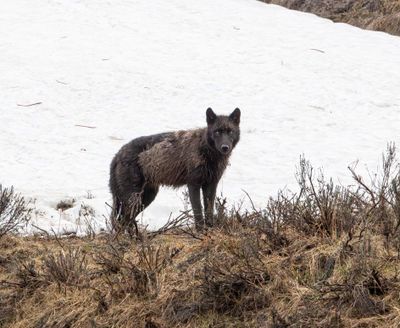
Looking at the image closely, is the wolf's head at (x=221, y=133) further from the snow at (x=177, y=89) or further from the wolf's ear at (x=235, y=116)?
the snow at (x=177, y=89)

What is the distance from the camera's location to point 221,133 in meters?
9.85

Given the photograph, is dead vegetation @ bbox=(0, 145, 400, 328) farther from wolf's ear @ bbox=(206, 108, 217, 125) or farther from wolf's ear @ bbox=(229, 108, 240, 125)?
wolf's ear @ bbox=(229, 108, 240, 125)

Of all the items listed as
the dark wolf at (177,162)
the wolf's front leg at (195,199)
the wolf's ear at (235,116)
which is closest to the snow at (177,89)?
the dark wolf at (177,162)

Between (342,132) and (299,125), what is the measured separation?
967 mm

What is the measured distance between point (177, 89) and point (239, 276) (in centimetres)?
1107

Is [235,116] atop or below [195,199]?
atop

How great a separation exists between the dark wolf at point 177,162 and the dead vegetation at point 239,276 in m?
1.96

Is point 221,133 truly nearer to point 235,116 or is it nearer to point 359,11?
point 235,116

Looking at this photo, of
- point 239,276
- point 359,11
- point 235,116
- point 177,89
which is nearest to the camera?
point 239,276

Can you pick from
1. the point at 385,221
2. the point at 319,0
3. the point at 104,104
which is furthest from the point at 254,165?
the point at 319,0

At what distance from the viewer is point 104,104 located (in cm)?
1661

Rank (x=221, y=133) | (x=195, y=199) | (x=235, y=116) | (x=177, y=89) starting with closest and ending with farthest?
(x=195, y=199), (x=221, y=133), (x=235, y=116), (x=177, y=89)

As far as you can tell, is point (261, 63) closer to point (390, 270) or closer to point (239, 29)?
point (239, 29)

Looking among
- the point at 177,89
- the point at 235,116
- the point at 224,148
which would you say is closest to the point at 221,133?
the point at 224,148
